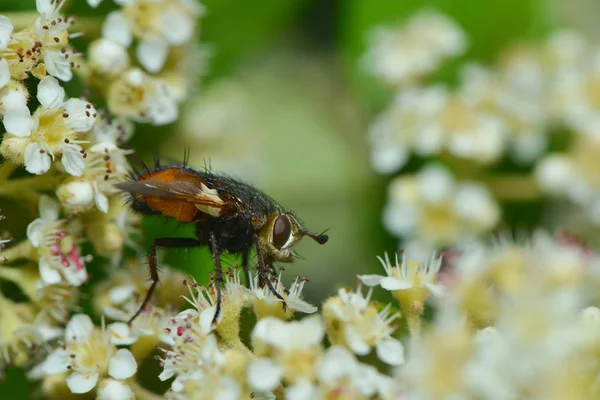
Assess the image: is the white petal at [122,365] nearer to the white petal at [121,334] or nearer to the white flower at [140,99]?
the white petal at [121,334]

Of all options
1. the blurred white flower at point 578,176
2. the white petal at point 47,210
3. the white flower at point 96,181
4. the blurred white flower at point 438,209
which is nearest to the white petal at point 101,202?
the white flower at point 96,181

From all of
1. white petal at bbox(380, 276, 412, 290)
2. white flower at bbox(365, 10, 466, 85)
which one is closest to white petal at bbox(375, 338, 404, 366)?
white petal at bbox(380, 276, 412, 290)

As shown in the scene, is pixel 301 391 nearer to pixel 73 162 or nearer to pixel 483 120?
pixel 73 162

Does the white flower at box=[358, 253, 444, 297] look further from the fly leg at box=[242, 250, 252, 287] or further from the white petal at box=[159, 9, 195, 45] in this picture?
the white petal at box=[159, 9, 195, 45]

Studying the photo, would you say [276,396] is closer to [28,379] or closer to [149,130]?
[28,379]

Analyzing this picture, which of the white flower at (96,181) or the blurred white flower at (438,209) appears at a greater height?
the white flower at (96,181)

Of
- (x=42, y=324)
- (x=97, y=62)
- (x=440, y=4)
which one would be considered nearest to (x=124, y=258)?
(x=42, y=324)

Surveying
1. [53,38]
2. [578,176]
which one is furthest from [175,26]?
[578,176]
